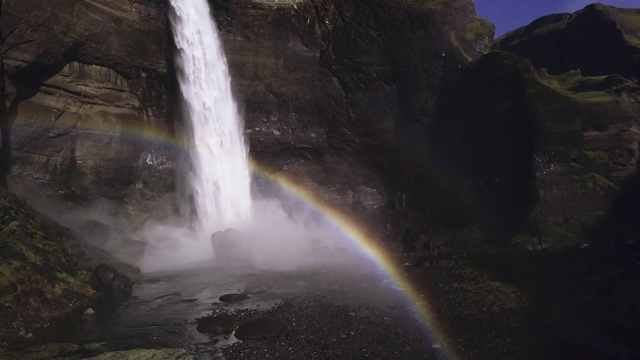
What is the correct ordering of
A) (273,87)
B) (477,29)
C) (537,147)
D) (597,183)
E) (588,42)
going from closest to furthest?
(597,183)
(537,147)
(273,87)
(477,29)
(588,42)

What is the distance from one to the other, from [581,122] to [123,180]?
118 feet

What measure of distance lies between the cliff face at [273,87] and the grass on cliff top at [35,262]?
337 inches

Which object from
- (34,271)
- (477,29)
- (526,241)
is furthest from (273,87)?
(34,271)

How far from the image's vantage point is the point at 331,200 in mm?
41375

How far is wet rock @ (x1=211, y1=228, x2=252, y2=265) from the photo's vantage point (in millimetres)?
28656

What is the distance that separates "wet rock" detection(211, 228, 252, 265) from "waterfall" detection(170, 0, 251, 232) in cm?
582

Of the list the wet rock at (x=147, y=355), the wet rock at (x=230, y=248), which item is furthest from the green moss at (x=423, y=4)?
the wet rock at (x=147, y=355)

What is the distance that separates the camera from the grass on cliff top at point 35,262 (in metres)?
16.2

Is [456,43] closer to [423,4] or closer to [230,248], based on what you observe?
[423,4]

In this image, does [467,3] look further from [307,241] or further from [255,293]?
[255,293]

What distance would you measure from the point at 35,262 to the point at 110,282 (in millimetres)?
3233

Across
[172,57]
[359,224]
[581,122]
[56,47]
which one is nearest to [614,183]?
[581,122]

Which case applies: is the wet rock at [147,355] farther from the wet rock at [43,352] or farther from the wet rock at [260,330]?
the wet rock at [260,330]

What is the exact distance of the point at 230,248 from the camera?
2897cm
